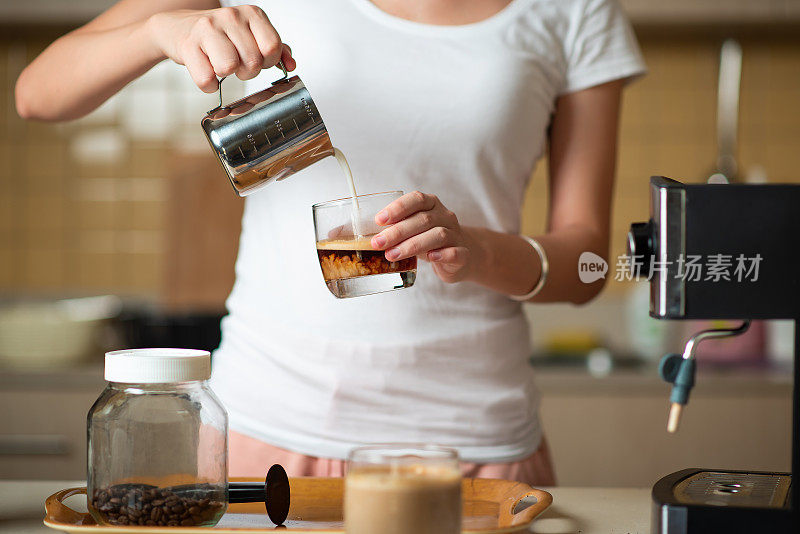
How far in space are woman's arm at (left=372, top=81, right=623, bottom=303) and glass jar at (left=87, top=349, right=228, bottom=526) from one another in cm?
24

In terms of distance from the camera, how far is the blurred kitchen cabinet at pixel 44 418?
85.5 inches

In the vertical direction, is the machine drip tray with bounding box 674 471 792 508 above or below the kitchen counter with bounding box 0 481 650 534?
above

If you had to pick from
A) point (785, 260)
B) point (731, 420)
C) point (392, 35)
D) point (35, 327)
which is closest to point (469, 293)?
point (392, 35)

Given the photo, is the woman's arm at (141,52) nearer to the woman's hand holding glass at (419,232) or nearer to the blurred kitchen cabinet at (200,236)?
the woman's hand holding glass at (419,232)

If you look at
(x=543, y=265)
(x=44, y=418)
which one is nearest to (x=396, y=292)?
(x=543, y=265)

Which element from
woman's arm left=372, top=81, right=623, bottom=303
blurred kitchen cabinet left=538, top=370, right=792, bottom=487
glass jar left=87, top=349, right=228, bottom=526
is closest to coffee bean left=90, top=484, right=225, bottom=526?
glass jar left=87, top=349, right=228, bottom=526

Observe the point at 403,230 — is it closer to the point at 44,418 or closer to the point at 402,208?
the point at 402,208

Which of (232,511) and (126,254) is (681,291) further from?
(126,254)

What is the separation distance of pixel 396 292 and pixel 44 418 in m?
1.46

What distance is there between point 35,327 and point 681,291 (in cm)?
189

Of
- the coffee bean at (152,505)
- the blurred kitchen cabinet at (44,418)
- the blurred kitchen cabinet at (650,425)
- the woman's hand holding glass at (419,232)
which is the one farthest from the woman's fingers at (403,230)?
the blurred kitchen cabinet at (44,418)

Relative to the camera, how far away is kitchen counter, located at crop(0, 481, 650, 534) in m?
0.83

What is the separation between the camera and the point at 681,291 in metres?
0.72

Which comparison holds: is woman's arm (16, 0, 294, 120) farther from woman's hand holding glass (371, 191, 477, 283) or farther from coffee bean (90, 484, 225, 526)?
coffee bean (90, 484, 225, 526)
